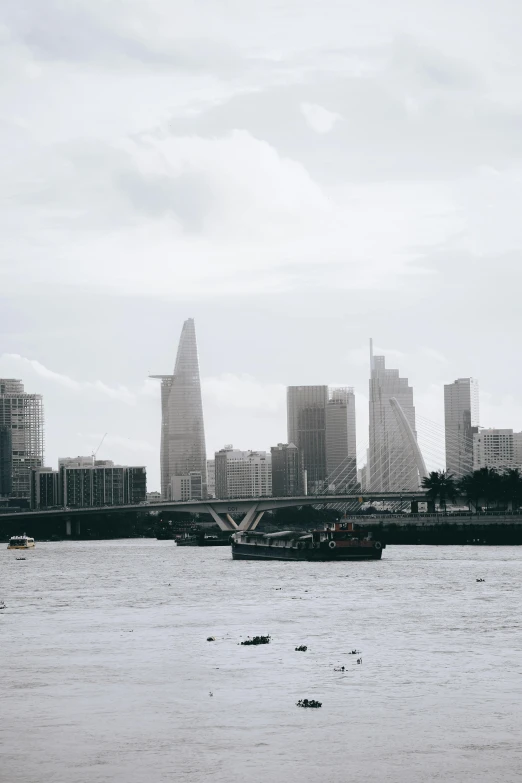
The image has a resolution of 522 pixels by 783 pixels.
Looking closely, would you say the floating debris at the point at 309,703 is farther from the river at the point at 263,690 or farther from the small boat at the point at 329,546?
the small boat at the point at 329,546

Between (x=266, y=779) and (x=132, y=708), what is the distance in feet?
29.3

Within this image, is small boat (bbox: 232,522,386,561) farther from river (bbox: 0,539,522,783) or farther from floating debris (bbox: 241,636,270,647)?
floating debris (bbox: 241,636,270,647)

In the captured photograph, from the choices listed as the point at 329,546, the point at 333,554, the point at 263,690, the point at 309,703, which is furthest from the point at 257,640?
the point at 333,554

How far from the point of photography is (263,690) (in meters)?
35.9

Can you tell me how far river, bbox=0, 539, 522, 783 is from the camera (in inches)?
1052

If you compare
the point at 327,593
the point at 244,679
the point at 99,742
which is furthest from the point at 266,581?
the point at 99,742

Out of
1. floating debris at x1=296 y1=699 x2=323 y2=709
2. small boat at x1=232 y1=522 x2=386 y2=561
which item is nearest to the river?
floating debris at x1=296 y1=699 x2=323 y2=709

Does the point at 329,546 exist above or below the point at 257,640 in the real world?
below

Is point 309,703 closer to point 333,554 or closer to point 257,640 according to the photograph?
point 257,640

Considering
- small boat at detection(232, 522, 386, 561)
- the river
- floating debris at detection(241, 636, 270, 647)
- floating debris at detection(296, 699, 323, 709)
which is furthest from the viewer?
small boat at detection(232, 522, 386, 561)

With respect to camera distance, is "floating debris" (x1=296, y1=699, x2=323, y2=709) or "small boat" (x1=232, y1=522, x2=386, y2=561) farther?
"small boat" (x1=232, y1=522, x2=386, y2=561)

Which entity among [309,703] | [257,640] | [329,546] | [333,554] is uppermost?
[309,703]

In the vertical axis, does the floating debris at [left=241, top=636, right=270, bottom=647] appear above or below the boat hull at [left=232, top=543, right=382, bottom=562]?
above

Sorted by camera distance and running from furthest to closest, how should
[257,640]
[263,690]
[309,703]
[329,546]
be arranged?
[329,546], [257,640], [263,690], [309,703]
